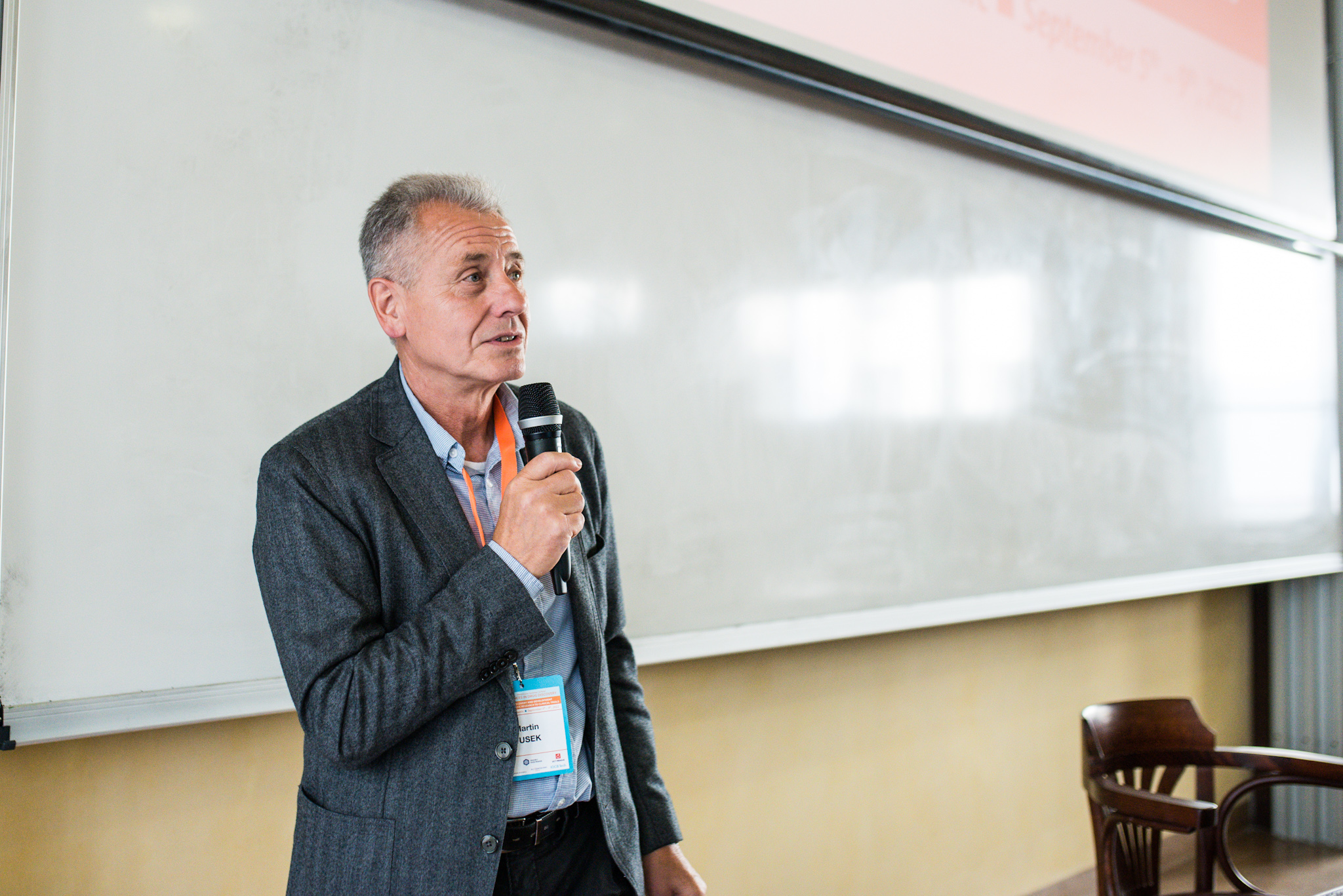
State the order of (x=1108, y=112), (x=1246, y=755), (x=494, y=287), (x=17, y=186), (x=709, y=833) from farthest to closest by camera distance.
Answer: (x=1108, y=112), (x=709, y=833), (x=1246, y=755), (x=17, y=186), (x=494, y=287)

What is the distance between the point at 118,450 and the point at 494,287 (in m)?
0.71

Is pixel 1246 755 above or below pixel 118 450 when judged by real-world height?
below

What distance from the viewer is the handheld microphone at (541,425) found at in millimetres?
1267

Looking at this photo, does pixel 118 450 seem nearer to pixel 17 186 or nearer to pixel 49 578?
pixel 49 578

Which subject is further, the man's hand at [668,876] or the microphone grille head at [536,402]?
the man's hand at [668,876]

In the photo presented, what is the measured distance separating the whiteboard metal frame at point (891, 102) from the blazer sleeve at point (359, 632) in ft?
4.21

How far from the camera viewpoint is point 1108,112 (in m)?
3.17

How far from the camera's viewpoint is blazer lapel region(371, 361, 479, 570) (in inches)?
49.1

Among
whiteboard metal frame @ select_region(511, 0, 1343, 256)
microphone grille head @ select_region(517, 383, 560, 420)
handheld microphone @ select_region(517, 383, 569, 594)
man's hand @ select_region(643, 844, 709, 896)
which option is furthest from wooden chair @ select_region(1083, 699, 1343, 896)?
whiteboard metal frame @ select_region(511, 0, 1343, 256)

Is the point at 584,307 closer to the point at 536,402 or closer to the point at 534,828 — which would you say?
the point at 536,402

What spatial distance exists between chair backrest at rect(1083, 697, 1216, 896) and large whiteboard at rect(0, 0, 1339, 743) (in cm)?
58

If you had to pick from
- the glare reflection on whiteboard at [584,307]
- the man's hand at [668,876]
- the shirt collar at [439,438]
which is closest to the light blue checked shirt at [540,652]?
the shirt collar at [439,438]

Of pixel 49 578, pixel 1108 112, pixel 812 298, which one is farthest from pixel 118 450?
pixel 1108 112

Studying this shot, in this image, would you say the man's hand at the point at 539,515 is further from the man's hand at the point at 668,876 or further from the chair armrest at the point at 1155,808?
the chair armrest at the point at 1155,808
